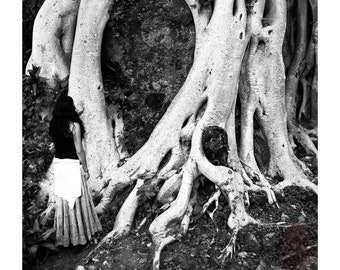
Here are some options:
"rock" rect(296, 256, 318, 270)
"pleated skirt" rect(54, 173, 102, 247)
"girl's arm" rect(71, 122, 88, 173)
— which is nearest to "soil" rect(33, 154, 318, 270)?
"rock" rect(296, 256, 318, 270)

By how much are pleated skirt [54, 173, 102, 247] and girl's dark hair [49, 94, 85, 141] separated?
0.44 meters

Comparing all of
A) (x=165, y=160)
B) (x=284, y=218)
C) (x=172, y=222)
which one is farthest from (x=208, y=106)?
(x=284, y=218)

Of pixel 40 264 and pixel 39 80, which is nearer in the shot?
pixel 40 264

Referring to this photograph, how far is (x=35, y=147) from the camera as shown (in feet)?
16.0

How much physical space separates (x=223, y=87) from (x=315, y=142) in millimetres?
932

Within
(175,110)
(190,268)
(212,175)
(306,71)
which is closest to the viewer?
(190,268)

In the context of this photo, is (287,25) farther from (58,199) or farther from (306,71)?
(58,199)

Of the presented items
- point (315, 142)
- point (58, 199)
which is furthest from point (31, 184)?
point (315, 142)

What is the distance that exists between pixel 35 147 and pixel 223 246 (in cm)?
188

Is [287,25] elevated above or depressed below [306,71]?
above

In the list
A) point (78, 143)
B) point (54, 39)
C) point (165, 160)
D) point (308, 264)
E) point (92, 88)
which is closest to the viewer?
point (308, 264)

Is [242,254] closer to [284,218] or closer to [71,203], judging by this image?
[284,218]

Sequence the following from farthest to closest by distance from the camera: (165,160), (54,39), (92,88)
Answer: (54,39), (92,88), (165,160)

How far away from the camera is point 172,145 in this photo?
4.79 metres
